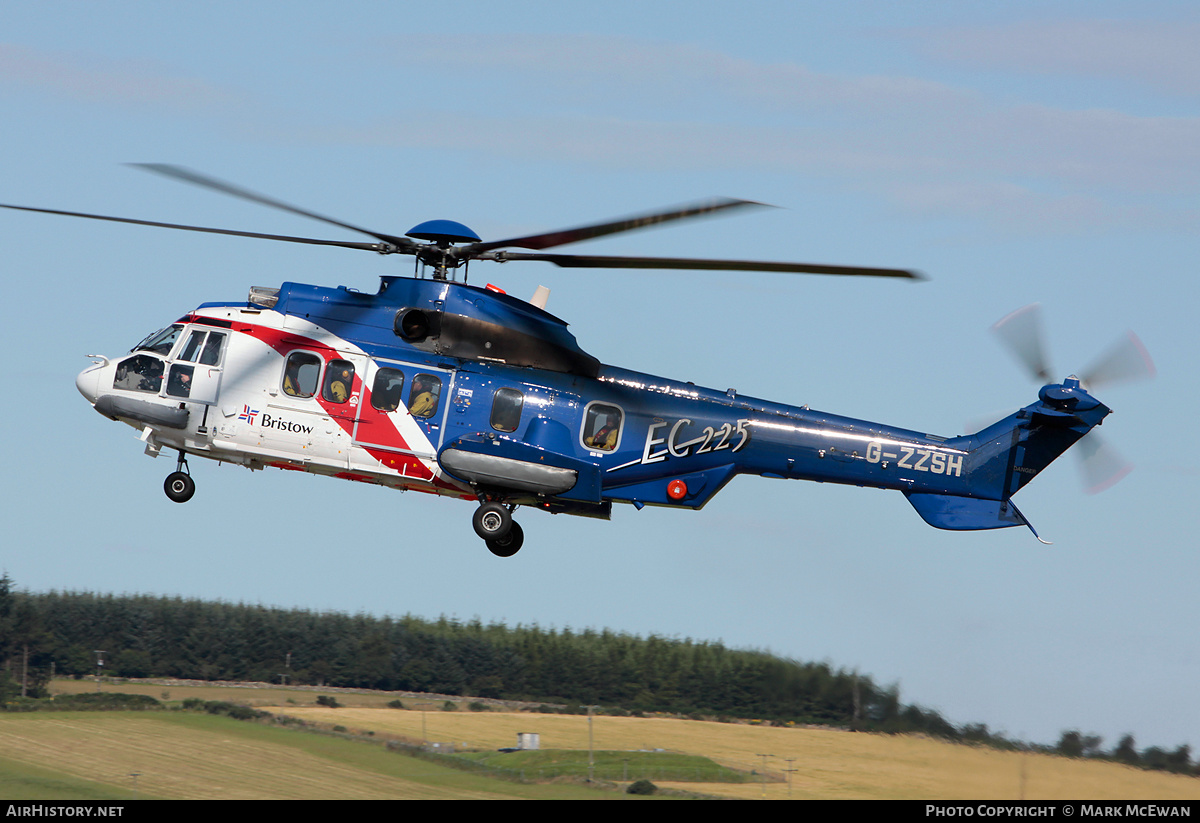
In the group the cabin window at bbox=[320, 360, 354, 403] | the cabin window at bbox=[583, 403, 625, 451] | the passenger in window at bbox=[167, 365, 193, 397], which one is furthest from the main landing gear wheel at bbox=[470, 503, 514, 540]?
the passenger in window at bbox=[167, 365, 193, 397]

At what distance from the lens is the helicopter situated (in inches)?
716

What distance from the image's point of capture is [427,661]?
3712 centimetres

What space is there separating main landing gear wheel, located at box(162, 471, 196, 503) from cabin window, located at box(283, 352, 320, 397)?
2.41 metres

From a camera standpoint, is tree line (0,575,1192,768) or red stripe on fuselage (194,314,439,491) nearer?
red stripe on fuselage (194,314,439,491)

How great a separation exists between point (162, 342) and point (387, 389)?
12.6 feet

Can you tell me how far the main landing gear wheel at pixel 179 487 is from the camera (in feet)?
63.4

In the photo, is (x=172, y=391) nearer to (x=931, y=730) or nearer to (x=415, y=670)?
(x=931, y=730)

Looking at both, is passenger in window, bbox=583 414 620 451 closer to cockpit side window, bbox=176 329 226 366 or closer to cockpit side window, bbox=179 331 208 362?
cockpit side window, bbox=176 329 226 366

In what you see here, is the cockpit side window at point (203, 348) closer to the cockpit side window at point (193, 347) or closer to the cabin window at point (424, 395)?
the cockpit side window at point (193, 347)

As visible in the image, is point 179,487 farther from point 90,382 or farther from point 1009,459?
point 1009,459

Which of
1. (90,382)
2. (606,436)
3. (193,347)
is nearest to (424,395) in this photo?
(606,436)

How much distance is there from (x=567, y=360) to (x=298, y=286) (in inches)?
169

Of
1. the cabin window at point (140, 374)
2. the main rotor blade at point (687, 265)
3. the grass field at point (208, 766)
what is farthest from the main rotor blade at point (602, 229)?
the grass field at point (208, 766)

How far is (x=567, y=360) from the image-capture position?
1853 cm
